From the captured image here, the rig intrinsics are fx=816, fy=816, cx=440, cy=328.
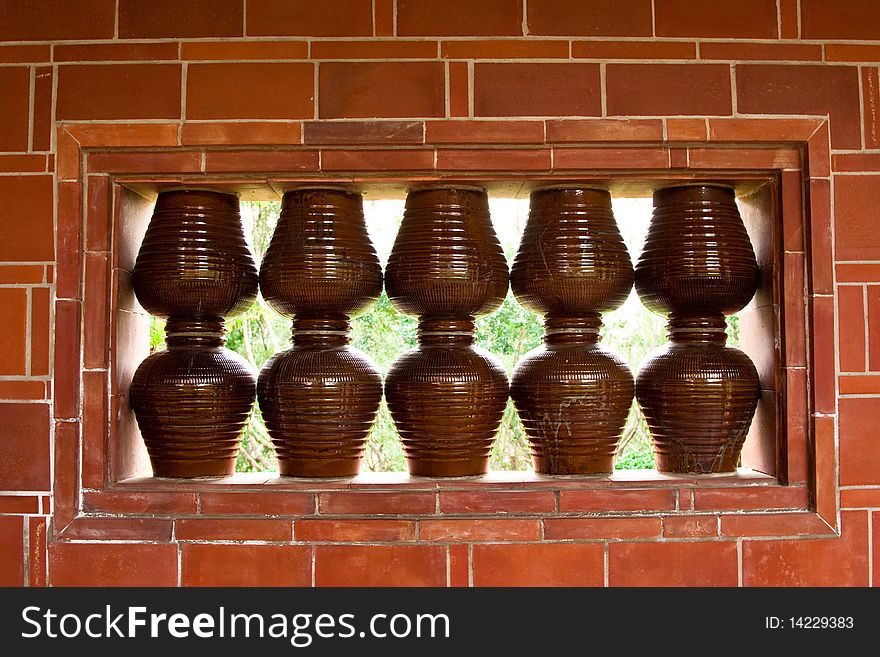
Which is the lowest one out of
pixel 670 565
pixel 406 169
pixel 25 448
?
pixel 670 565

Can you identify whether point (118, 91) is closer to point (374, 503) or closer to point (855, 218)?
point (374, 503)

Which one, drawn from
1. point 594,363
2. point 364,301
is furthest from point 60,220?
point 594,363

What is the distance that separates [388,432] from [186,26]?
2.45 metres

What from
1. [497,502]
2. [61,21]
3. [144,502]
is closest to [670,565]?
[497,502]

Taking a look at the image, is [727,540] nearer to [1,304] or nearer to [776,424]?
[776,424]

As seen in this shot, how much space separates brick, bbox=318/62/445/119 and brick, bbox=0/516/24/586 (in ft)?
3.56

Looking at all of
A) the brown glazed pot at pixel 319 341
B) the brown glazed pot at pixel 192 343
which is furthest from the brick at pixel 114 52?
the brown glazed pot at pixel 319 341

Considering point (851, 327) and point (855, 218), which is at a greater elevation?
point (855, 218)

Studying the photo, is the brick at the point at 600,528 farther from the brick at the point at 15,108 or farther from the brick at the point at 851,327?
the brick at the point at 15,108

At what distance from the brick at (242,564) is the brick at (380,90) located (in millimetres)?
928

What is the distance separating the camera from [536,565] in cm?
172

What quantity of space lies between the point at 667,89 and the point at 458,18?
480 mm

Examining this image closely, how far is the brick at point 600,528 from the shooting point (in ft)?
5.65

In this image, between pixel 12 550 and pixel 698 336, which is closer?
pixel 12 550
